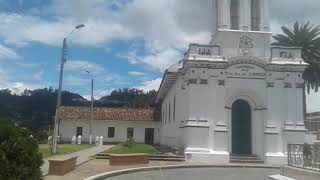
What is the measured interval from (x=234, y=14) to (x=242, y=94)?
5.35m

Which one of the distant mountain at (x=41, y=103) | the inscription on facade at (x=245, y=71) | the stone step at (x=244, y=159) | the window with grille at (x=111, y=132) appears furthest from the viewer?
the distant mountain at (x=41, y=103)

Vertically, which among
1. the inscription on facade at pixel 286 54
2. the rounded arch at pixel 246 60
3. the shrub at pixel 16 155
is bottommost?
the shrub at pixel 16 155

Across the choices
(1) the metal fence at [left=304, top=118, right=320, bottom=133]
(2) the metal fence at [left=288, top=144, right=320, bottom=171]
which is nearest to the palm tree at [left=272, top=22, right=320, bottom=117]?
(1) the metal fence at [left=304, top=118, right=320, bottom=133]

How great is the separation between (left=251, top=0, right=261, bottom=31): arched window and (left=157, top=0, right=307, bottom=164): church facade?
224 millimetres

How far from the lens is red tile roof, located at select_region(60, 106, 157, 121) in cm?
5469

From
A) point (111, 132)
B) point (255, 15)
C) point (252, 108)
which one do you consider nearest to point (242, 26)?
point (255, 15)

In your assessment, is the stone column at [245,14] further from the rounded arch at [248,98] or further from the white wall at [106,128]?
the white wall at [106,128]

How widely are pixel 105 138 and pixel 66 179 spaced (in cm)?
4118

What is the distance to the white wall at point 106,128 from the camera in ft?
179

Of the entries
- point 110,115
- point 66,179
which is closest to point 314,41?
point 110,115

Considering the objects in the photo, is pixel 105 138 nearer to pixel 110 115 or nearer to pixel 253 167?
pixel 110 115

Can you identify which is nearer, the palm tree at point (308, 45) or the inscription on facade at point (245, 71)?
the inscription on facade at point (245, 71)

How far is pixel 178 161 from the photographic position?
78.2 feet

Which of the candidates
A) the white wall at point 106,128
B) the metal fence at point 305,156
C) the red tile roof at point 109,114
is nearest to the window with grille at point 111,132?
the white wall at point 106,128
